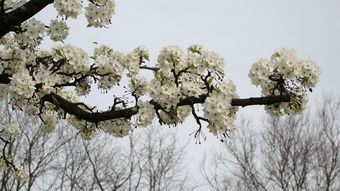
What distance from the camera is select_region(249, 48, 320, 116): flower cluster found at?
4.41 metres

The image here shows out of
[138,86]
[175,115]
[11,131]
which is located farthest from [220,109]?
[11,131]

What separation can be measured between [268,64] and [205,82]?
749 millimetres

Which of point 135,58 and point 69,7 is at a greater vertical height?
point 69,7

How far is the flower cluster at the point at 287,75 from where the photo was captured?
174 inches

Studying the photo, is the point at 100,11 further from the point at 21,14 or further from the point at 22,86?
the point at 22,86

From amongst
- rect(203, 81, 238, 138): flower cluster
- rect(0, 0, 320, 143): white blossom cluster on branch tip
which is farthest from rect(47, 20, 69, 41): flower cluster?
rect(203, 81, 238, 138): flower cluster

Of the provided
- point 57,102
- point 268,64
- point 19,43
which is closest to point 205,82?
point 268,64

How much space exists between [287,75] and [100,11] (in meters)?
2.60

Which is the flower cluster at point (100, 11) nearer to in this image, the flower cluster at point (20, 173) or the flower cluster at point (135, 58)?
the flower cluster at point (135, 58)

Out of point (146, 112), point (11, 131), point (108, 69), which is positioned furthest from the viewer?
point (11, 131)

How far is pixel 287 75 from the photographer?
14.5ft

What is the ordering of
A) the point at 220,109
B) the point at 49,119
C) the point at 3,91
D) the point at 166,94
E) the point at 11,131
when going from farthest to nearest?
1. the point at 11,131
2. the point at 49,119
3. the point at 3,91
4. the point at 166,94
5. the point at 220,109

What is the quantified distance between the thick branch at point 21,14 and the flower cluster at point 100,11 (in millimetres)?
672

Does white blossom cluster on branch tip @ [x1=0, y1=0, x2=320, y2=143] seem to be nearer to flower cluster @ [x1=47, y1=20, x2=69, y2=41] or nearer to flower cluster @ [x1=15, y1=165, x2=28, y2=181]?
flower cluster @ [x1=47, y1=20, x2=69, y2=41]
